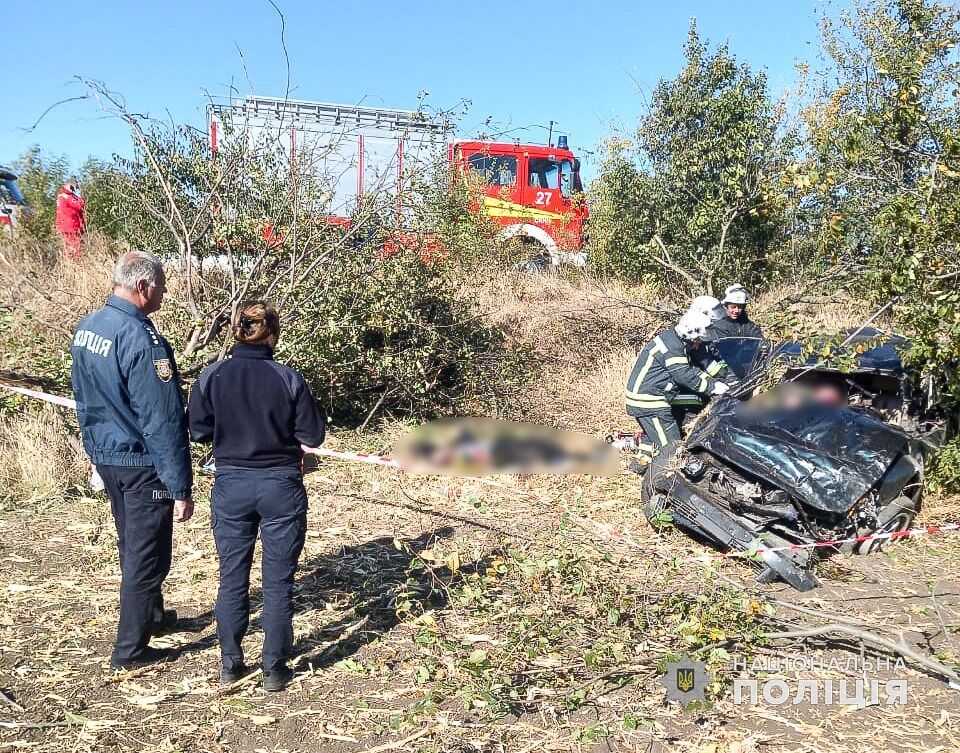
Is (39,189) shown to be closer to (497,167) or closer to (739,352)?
(497,167)

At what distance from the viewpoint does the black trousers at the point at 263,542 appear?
11.6 ft

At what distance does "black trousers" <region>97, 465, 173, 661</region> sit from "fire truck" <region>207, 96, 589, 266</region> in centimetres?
401

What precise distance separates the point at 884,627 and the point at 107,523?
16.6 feet

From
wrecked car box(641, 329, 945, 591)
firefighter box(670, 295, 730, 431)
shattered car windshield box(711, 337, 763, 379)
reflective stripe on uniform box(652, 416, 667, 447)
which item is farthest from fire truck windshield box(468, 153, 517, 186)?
wrecked car box(641, 329, 945, 591)

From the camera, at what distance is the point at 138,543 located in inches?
148

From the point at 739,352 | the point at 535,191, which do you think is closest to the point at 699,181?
the point at 535,191

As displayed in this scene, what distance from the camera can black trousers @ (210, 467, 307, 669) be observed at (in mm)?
3551

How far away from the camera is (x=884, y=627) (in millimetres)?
4371

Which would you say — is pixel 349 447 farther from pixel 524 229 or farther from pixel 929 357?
pixel 524 229

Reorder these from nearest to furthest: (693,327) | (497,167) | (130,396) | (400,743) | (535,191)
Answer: (400,743)
(130,396)
(693,327)
(497,167)
(535,191)

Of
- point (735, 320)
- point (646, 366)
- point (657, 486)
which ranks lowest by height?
point (657, 486)

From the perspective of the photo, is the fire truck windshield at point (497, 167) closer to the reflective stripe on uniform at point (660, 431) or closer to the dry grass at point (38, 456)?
the reflective stripe on uniform at point (660, 431)

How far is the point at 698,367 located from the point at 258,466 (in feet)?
13.7

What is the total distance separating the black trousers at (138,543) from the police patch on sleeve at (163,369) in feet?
1.41
